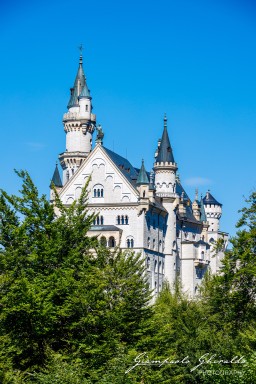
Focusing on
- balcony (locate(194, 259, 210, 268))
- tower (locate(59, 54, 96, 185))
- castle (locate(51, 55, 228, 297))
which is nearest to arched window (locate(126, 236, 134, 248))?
castle (locate(51, 55, 228, 297))

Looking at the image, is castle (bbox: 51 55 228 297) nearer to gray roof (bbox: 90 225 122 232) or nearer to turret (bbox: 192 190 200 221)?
gray roof (bbox: 90 225 122 232)

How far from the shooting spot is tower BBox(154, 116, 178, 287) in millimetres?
131250

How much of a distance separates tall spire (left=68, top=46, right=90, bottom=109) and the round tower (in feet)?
133

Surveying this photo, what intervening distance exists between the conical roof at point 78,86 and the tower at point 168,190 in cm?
1242

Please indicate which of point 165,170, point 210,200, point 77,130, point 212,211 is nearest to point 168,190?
point 165,170

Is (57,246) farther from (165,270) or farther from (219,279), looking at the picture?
(165,270)

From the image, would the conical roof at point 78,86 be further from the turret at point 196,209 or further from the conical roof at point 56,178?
the turret at point 196,209

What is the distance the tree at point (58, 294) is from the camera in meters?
56.2

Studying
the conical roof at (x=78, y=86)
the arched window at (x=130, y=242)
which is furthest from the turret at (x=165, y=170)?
the conical roof at (x=78, y=86)

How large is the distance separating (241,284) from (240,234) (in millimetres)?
2877

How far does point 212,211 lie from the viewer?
16800 cm

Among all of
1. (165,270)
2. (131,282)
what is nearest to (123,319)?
(131,282)

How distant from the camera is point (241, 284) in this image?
6034 cm

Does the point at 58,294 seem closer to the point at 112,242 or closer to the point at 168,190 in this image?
the point at 112,242
